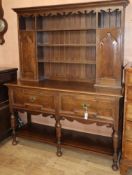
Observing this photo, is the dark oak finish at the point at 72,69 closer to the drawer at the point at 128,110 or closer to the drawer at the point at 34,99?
the drawer at the point at 34,99

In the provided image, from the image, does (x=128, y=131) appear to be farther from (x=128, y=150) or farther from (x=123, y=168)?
(x=123, y=168)

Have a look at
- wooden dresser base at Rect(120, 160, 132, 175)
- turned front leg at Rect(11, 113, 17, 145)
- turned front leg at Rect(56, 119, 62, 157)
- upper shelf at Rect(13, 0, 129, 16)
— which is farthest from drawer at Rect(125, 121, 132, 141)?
turned front leg at Rect(11, 113, 17, 145)

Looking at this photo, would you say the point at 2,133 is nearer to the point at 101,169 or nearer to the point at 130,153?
the point at 101,169

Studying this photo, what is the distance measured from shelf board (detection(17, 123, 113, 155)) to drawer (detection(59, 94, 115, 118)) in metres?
0.44

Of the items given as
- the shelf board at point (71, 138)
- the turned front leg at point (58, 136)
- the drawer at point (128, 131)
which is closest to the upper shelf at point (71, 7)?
the drawer at point (128, 131)

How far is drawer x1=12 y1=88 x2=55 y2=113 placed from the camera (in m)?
2.51

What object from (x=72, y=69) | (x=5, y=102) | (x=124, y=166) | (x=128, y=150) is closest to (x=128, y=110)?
(x=128, y=150)

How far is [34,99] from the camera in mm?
A: 2602

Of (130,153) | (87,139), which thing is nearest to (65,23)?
(87,139)

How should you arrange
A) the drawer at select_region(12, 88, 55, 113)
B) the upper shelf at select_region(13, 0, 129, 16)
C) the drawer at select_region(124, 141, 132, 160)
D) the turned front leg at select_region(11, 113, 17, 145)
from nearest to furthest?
1. the drawer at select_region(124, 141, 132, 160)
2. the upper shelf at select_region(13, 0, 129, 16)
3. the drawer at select_region(12, 88, 55, 113)
4. the turned front leg at select_region(11, 113, 17, 145)

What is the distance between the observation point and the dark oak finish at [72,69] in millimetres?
2316

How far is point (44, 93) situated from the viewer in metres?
2.51

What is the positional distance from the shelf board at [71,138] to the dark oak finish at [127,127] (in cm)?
24

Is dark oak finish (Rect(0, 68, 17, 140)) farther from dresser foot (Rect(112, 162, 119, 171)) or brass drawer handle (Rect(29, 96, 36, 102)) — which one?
dresser foot (Rect(112, 162, 119, 171))
